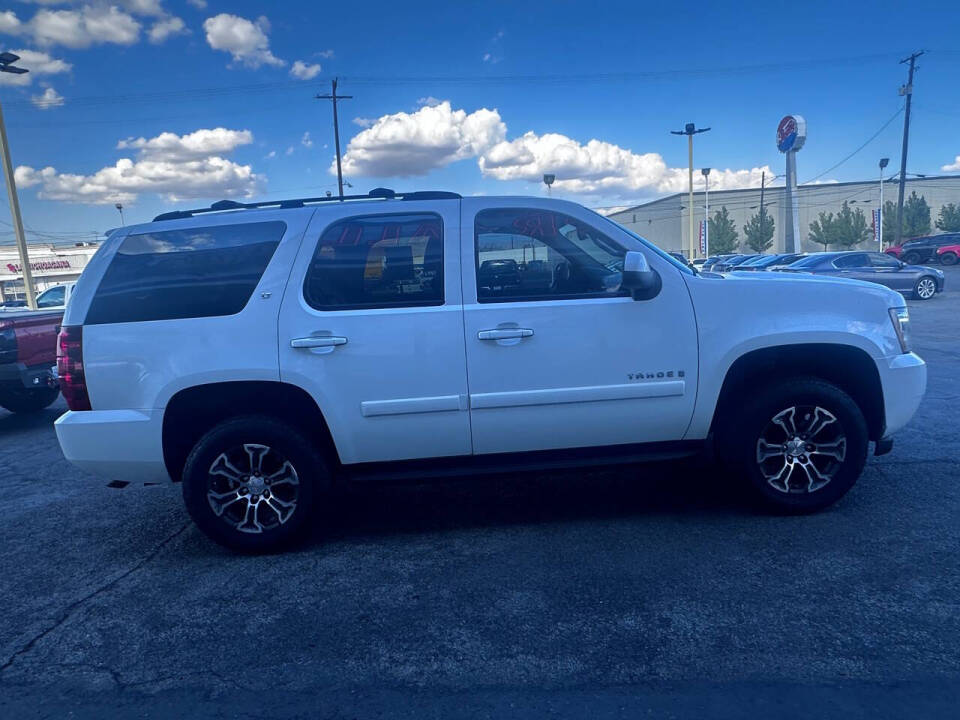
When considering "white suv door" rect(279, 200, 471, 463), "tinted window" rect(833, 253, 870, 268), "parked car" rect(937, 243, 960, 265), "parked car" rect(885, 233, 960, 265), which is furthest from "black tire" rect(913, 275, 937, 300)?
"parked car" rect(937, 243, 960, 265)

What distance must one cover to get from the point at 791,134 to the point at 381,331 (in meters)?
41.3

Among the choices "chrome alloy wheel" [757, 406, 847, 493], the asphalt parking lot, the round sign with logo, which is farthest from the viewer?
the round sign with logo

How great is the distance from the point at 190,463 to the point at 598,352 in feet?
7.98

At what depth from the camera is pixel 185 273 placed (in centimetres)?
383

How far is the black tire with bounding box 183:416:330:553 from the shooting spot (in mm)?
3795

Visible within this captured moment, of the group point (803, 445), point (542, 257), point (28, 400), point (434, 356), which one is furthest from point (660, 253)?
point (28, 400)

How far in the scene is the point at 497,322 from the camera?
12.4ft

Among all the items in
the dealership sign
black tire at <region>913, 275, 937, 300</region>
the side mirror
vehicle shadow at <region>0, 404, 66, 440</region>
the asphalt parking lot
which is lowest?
vehicle shadow at <region>0, 404, 66, 440</region>

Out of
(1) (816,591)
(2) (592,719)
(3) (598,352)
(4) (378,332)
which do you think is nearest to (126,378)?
(4) (378,332)

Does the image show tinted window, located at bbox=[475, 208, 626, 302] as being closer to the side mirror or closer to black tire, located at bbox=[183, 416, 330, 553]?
the side mirror

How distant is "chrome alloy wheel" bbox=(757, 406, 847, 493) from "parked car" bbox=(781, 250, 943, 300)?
15.9m

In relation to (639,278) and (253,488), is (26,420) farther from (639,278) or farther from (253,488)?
(639,278)

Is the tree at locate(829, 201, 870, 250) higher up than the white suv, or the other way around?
the tree at locate(829, 201, 870, 250)

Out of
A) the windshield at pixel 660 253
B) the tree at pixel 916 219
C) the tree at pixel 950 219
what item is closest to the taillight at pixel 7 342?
the windshield at pixel 660 253
